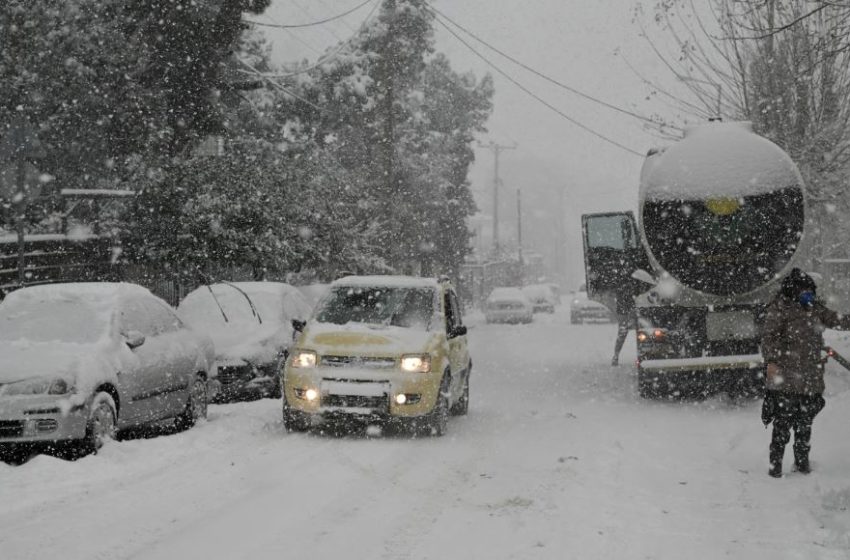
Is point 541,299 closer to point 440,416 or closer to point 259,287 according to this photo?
point 259,287

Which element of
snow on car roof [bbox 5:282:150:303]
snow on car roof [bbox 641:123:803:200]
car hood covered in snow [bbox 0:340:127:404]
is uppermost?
snow on car roof [bbox 641:123:803:200]

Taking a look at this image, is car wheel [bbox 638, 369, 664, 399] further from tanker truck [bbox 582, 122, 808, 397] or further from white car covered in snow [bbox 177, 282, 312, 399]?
white car covered in snow [bbox 177, 282, 312, 399]

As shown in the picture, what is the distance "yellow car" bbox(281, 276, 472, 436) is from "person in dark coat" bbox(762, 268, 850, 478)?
358cm

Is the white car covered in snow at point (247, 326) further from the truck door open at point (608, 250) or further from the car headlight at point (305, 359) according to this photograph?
the truck door open at point (608, 250)

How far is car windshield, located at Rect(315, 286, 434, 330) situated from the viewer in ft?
37.1

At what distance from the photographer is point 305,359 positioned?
10.6 metres

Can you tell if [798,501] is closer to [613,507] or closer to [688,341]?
[613,507]

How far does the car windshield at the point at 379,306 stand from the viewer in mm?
11320

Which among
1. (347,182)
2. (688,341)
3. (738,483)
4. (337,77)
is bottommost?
(738,483)

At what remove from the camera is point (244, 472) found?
8320 millimetres

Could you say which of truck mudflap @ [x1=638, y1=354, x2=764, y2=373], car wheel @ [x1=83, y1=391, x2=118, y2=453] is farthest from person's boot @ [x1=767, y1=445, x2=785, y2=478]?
car wheel @ [x1=83, y1=391, x2=118, y2=453]

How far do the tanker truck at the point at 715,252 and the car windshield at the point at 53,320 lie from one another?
7.35m

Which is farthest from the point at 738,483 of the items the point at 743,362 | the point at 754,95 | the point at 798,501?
the point at 754,95

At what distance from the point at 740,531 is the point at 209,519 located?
11.7ft
